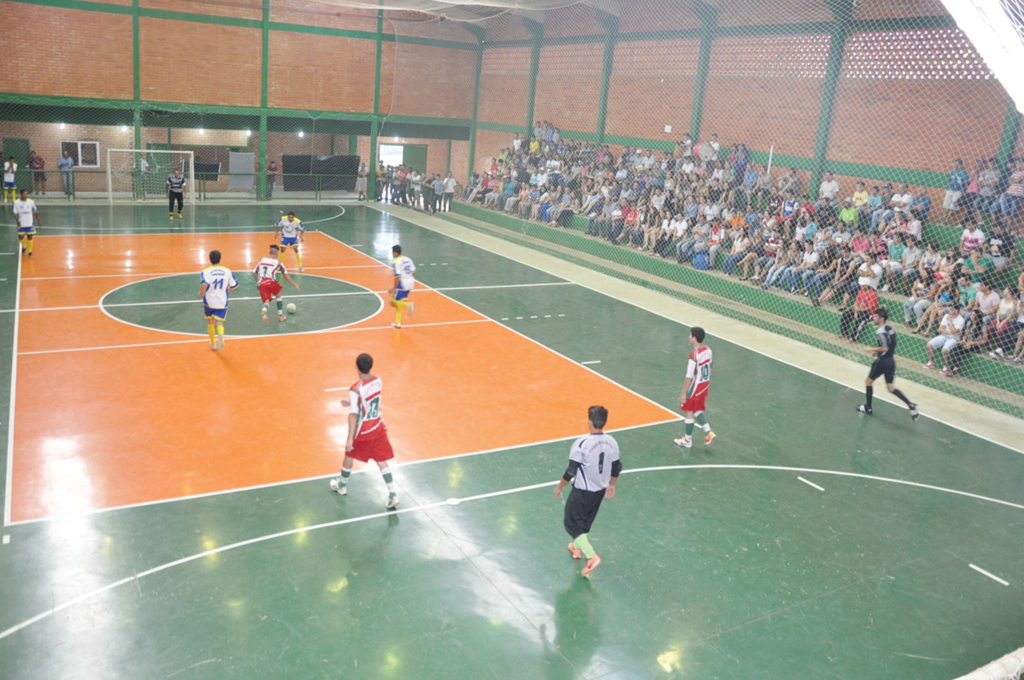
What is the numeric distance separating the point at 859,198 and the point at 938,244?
240 centimetres

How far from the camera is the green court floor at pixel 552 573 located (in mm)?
5918

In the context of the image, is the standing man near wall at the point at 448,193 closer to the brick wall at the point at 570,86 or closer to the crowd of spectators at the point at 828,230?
the brick wall at the point at 570,86

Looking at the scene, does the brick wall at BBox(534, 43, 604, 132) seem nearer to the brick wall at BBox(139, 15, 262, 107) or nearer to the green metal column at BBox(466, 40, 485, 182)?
the green metal column at BBox(466, 40, 485, 182)

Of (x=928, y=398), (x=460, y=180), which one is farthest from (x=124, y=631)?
(x=460, y=180)

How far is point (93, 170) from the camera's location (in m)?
30.5

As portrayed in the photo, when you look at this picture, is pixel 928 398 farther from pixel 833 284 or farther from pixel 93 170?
pixel 93 170

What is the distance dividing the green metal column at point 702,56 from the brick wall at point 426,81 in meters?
13.9

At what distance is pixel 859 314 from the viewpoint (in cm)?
1534

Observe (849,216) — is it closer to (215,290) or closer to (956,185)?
(956,185)

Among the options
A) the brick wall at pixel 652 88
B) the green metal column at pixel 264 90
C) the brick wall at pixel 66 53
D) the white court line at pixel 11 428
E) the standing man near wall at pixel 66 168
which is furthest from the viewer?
the green metal column at pixel 264 90

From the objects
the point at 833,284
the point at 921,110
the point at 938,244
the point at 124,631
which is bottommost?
the point at 124,631

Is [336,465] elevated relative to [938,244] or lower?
lower

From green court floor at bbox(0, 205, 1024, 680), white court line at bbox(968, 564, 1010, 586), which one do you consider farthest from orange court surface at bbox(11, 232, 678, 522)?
white court line at bbox(968, 564, 1010, 586)

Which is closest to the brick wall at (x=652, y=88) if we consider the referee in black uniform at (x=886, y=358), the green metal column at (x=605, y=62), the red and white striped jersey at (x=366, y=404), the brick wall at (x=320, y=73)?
the green metal column at (x=605, y=62)
